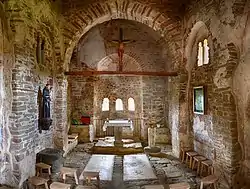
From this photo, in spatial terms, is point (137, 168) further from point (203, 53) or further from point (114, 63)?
point (114, 63)

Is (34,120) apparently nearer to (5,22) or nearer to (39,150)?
(39,150)

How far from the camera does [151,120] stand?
41.5ft

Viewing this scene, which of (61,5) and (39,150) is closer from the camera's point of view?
(39,150)

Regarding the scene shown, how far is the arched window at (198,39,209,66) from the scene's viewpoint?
7774mm

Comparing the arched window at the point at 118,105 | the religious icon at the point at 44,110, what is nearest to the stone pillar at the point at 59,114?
the religious icon at the point at 44,110

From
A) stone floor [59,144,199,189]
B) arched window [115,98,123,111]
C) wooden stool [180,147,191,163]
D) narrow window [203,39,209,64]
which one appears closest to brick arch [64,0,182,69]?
narrow window [203,39,209,64]

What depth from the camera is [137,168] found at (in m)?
7.82

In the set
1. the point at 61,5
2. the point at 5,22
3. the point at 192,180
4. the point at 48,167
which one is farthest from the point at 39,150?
the point at 61,5

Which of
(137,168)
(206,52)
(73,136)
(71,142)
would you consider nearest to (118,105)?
(73,136)

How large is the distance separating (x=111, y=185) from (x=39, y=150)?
2.27 meters

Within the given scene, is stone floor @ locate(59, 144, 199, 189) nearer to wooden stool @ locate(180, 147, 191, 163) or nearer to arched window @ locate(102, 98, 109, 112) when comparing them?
wooden stool @ locate(180, 147, 191, 163)

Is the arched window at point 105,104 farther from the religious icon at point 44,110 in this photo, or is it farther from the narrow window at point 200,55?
the religious icon at point 44,110

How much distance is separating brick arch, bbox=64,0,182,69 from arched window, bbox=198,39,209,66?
0.82m

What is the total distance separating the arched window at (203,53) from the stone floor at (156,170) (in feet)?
10.9
